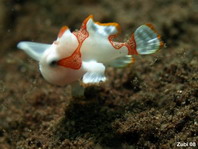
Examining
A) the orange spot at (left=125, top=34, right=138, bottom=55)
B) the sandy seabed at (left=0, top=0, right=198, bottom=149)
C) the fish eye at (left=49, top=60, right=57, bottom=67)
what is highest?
the orange spot at (left=125, top=34, right=138, bottom=55)

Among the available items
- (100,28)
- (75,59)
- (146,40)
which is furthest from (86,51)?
(146,40)

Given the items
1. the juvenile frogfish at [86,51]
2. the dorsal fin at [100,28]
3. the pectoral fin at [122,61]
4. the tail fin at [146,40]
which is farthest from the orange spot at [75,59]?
the tail fin at [146,40]

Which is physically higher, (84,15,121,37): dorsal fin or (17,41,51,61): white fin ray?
(84,15,121,37): dorsal fin

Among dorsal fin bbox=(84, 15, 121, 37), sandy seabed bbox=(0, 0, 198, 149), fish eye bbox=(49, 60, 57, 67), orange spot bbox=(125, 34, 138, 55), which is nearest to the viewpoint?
fish eye bbox=(49, 60, 57, 67)

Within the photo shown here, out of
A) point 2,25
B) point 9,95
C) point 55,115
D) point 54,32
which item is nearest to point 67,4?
point 54,32

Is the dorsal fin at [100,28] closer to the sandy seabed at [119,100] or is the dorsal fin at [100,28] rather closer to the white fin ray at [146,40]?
the white fin ray at [146,40]

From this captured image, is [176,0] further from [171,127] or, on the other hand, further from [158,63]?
[171,127]

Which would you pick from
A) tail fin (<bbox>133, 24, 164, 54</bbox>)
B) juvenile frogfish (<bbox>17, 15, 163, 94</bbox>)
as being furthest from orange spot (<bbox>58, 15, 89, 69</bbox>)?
tail fin (<bbox>133, 24, 164, 54</bbox>)

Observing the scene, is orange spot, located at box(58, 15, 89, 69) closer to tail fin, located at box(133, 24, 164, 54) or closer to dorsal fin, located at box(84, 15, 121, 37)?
dorsal fin, located at box(84, 15, 121, 37)
